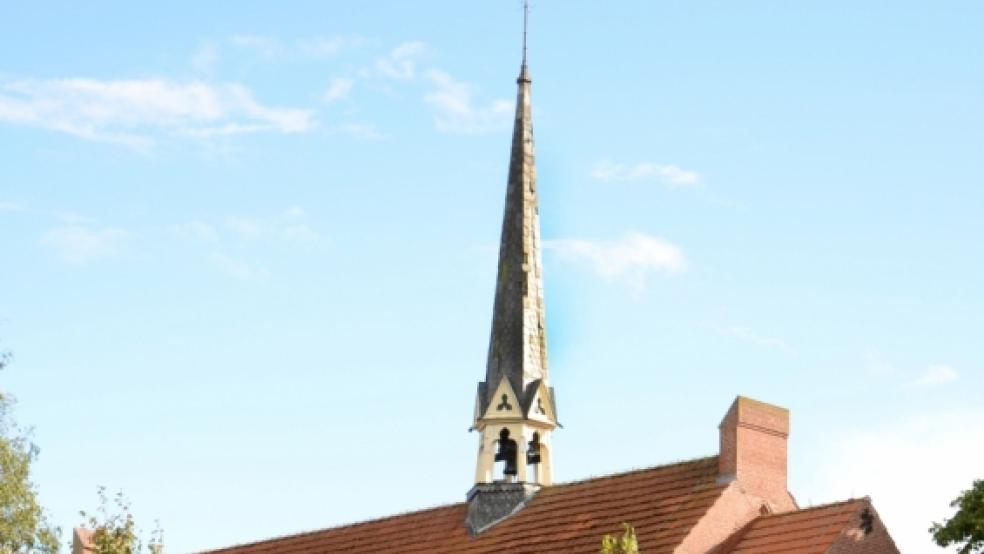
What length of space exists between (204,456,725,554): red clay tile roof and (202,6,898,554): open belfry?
37 mm

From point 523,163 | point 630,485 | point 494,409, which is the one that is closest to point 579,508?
point 630,485

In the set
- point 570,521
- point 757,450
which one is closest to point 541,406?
point 570,521

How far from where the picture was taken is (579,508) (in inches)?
1833

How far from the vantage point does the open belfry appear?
4228 centimetres

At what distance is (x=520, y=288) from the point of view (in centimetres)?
5141

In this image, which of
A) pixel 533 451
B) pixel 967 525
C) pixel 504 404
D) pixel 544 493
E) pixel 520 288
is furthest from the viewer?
pixel 520 288

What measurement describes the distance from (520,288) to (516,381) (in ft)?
7.91

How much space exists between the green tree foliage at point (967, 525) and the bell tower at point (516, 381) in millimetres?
11418

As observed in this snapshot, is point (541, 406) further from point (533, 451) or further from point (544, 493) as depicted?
point (544, 493)

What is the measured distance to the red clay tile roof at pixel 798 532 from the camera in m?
40.9

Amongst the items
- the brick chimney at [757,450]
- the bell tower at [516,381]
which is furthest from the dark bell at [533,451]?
the brick chimney at [757,450]

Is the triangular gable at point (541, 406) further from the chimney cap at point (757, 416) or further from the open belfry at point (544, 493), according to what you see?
the chimney cap at point (757, 416)

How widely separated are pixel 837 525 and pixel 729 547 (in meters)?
2.70

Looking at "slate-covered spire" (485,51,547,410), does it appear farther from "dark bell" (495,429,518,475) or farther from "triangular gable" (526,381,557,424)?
"dark bell" (495,429,518,475)
